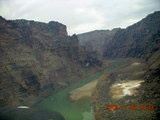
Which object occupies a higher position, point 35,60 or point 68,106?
point 35,60

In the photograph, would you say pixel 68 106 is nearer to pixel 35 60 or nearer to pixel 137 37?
pixel 35 60

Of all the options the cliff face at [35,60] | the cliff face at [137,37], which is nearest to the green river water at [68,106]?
the cliff face at [35,60]

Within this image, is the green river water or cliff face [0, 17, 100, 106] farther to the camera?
cliff face [0, 17, 100, 106]

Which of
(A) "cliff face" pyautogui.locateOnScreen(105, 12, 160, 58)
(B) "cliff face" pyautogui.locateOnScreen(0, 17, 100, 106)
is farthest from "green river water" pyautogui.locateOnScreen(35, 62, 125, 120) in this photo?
(A) "cliff face" pyautogui.locateOnScreen(105, 12, 160, 58)

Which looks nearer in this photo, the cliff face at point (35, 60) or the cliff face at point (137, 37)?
the cliff face at point (35, 60)
